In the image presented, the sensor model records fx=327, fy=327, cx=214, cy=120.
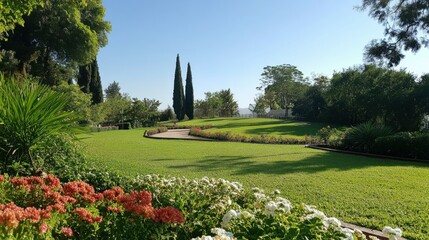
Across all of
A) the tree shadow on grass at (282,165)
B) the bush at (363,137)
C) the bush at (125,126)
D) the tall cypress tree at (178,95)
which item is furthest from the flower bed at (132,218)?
the tall cypress tree at (178,95)

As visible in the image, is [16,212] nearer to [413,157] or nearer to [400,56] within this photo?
[413,157]

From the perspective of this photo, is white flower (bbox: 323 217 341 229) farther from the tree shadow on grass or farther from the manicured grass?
the manicured grass

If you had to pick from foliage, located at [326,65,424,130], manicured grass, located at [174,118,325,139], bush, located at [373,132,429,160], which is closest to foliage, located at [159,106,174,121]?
manicured grass, located at [174,118,325,139]

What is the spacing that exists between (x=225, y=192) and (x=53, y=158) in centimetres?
255

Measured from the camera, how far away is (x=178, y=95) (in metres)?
45.5

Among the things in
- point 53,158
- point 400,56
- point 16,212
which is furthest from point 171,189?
point 400,56

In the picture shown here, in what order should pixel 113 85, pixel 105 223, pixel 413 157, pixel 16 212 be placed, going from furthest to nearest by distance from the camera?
1. pixel 113 85
2. pixel 413 157
3. pixel 105 223
4. pixel 16 212

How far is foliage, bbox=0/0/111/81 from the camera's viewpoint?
21.5 m

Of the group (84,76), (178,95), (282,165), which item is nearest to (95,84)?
(84,76)

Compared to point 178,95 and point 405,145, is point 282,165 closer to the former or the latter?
point 405,145

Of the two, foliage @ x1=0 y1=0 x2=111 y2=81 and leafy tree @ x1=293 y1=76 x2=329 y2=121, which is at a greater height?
foliage @ x1=0 y1=0 x2=111 y2=81

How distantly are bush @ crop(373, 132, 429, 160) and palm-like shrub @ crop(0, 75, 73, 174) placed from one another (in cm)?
1035

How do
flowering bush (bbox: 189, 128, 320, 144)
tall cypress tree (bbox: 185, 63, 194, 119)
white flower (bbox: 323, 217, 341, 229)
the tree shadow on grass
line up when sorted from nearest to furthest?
1. white flower (bbox: 323, 217, 341, 229)
2. the tree shadow on grass
3. flowering bush (bbox: 189, 128, 320, 144)
4. tall cypress tree (bbox: 185, 63, 194, 119)

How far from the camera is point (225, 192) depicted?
3789mm
